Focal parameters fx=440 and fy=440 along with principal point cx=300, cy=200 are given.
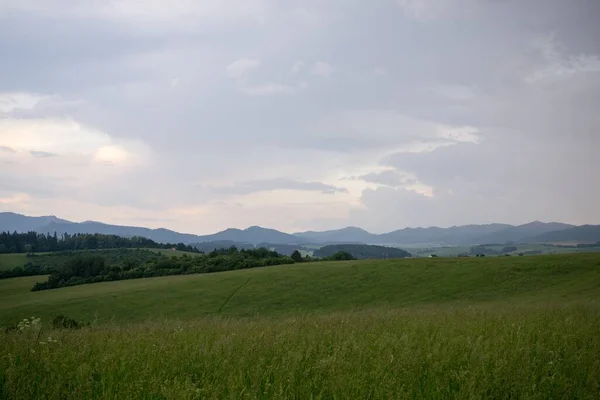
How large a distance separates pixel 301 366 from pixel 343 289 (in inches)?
1970

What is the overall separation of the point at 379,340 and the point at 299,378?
257cm

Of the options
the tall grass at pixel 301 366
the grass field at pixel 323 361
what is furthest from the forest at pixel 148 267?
the tall grass at pixel 301 366

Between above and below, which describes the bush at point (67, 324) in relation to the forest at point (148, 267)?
above

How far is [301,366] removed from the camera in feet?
21.5

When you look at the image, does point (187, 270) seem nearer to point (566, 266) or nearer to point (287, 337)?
point (566, 266)

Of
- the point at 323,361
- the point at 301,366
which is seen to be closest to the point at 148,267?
the point at 301,366

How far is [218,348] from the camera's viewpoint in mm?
7402

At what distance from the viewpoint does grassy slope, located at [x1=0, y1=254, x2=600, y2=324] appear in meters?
44.8

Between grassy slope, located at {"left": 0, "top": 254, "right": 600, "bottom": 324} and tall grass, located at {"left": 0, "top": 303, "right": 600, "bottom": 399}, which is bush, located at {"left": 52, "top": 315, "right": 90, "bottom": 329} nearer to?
tall grass, located at {"left": 0, "top": 303, "right": 600, "bottom": 399}

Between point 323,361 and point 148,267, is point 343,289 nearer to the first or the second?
point 323,361

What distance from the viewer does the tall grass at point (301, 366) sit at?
5543 millimetres

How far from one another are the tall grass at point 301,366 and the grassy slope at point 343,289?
33691mm

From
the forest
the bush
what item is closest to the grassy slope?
the bush

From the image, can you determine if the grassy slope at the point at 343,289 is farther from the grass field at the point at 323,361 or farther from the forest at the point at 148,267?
the grass field at the point at 323,361
